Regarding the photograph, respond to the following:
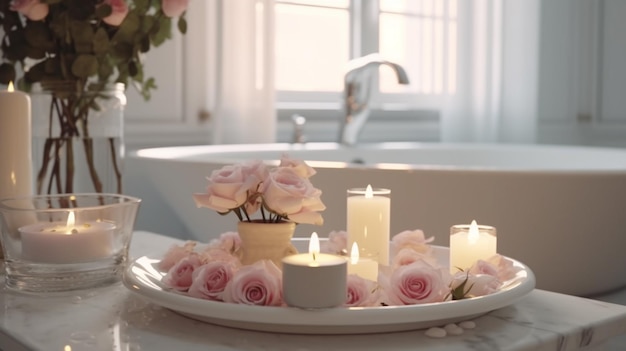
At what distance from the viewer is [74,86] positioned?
1005 millimetres

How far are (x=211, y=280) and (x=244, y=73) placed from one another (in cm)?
151

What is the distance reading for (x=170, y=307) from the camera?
1.90 feet

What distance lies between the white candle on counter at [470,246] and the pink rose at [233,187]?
19 centimetres

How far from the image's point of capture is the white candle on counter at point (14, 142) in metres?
0.87

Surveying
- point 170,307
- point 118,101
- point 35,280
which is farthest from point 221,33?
point 170,307

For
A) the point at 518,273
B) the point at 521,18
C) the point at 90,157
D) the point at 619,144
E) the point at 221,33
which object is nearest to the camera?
the point at 518,273

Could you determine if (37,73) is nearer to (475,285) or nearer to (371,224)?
(371,224)

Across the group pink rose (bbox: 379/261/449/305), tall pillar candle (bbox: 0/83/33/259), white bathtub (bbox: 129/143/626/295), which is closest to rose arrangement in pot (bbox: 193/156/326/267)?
pink rose (bbox: 379/261/449/305)

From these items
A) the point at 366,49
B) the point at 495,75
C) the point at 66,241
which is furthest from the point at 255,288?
the point at 495,75

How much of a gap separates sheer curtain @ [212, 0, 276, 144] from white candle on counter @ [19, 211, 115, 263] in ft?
4.38

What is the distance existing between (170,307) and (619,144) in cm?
286

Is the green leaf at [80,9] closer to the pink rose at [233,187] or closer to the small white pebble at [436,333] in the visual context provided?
the pink rose at [233,187]

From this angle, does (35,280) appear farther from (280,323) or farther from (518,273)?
(518,273)

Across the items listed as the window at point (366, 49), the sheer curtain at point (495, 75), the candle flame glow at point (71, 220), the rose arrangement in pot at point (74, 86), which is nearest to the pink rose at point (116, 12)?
the rose arrangement in pot at point (74, 86)
